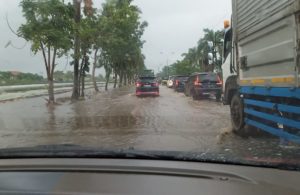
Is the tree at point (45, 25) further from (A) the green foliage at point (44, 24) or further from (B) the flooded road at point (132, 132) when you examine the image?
(B) the flooded road at point (132, 132)

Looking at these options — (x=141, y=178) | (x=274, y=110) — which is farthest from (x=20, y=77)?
(x=141, y=178)

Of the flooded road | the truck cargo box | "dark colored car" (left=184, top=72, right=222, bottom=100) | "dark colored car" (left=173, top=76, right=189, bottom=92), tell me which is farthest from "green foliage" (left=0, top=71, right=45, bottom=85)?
the truck cargo box

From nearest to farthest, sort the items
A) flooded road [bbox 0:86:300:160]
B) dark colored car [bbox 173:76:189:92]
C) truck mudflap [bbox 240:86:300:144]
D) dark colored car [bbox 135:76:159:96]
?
truck mudflap [bbox 240:86:300:144] < flooded road [bbox 0:86:300:160] < dark colored car [bbox 135:76:159:96] < dark colored car [bbox 173:76:189:92]

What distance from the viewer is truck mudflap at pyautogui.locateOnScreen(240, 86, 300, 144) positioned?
838cm

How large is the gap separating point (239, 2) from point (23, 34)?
16906 millimetres

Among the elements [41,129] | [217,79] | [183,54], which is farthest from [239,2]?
[183,54]

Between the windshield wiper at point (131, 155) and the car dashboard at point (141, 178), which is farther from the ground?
the windshield wiper at point (131, 155)

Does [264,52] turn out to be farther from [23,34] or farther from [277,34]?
[23,34]

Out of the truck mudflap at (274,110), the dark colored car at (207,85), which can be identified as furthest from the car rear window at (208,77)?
the truck mudflap at (274,110)

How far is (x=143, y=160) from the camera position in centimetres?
344

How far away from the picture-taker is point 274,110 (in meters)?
9.34

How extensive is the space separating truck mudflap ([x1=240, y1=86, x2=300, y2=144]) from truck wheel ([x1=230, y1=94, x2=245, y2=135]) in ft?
1.42

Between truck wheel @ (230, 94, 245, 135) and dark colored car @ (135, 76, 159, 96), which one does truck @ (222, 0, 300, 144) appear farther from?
dark colored car @ (135, 76, 159, 96)

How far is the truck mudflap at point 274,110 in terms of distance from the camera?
330 inches
